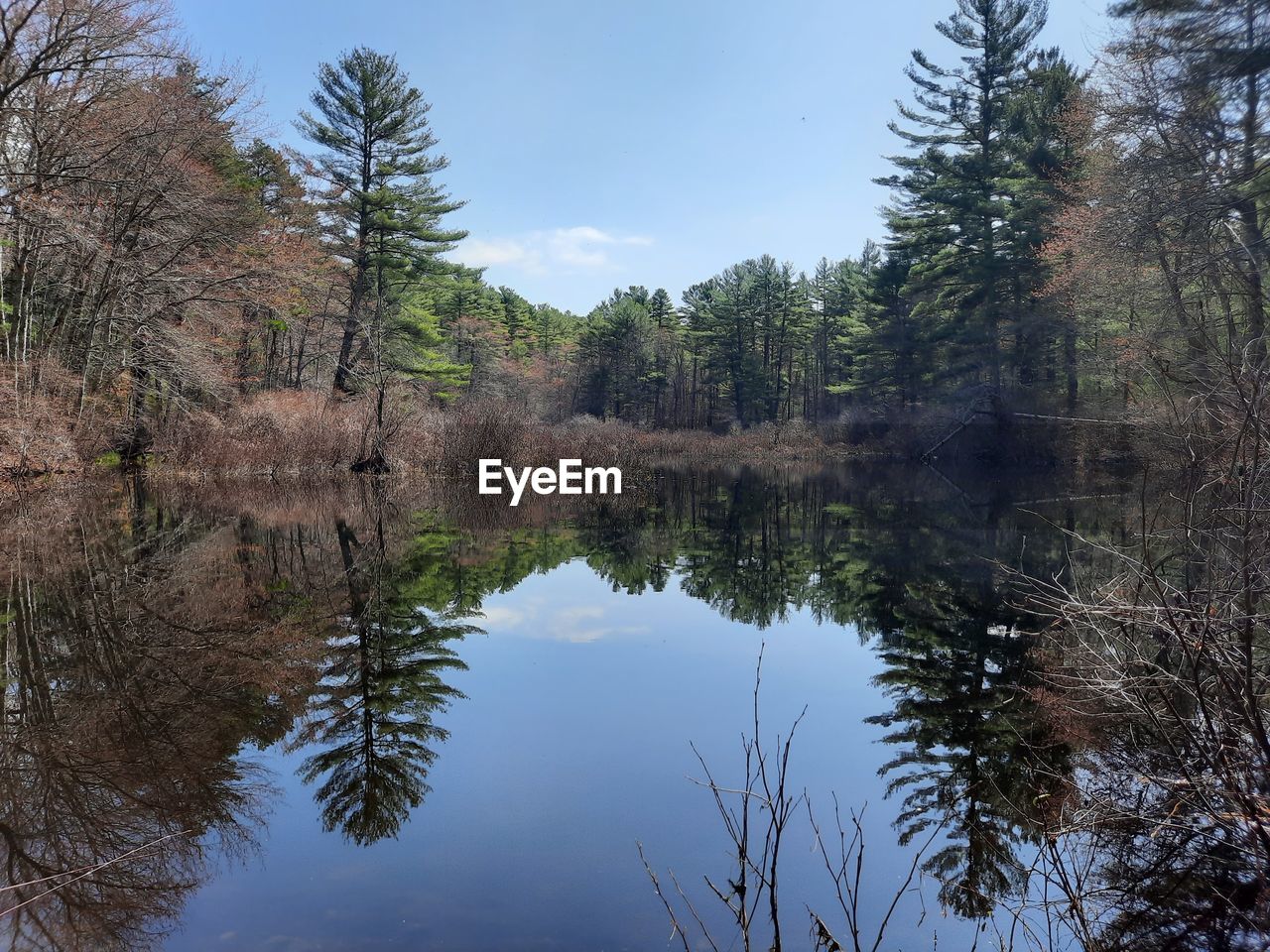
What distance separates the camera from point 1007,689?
17.0ft

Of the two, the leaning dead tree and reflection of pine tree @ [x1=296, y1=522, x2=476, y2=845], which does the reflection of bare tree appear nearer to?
reflection of pine tree @ [x1=296, y1=522, x2=476, y2=845]

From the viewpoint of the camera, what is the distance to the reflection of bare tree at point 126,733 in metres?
2.83

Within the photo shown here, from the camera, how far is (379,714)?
4.65 metres

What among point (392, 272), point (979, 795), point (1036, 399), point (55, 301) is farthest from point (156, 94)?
point (1036, 399)

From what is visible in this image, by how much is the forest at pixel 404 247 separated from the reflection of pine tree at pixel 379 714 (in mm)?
3574

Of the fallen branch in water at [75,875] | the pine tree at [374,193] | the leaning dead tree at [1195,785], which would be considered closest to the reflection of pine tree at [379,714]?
the fallen branch in water at [75,875]

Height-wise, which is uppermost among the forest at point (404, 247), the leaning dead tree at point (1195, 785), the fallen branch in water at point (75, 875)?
the forest at point (404, 247)

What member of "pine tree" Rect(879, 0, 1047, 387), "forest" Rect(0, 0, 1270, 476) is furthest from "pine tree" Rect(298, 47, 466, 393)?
"pine tree" Rect(879, 0, 1047, 387)

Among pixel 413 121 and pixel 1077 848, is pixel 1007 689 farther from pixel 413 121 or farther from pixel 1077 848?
pixel 413 121

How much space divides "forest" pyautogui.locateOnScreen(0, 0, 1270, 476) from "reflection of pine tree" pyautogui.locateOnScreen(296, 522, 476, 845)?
3574 millimetres

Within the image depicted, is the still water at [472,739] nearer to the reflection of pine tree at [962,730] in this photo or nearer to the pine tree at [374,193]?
the reflection of pine tree at [962,730]

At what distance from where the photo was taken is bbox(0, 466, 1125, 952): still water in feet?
9.39

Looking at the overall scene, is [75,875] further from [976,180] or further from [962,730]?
[976,180]

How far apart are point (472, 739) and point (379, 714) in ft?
2.06
